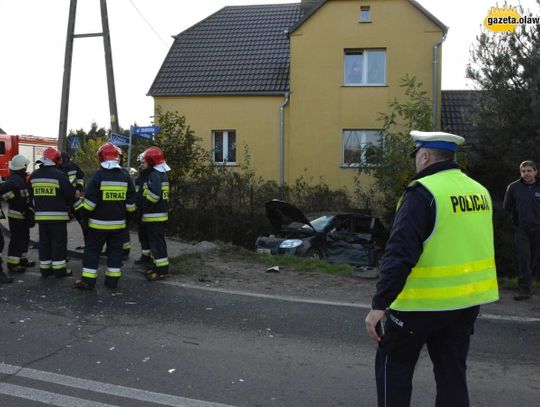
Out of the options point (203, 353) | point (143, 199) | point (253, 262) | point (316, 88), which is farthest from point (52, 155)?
point (316, 88)

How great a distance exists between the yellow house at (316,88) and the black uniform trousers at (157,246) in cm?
1078

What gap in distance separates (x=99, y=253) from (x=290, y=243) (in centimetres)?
421

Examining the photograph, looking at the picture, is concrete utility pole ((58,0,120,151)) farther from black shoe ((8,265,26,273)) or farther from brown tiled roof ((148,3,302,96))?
black shoe ((8,265,26,273))

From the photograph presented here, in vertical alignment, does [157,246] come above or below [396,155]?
below

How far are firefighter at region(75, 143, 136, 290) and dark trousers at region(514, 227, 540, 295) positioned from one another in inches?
204

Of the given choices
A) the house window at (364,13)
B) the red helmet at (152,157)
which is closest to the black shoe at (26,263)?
the red helmet at (152,157)

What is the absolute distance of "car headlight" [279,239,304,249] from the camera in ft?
34.1

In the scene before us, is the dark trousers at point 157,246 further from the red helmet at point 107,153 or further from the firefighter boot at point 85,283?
the red helmet at point 107,153

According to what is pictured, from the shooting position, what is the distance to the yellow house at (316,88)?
63.1ft

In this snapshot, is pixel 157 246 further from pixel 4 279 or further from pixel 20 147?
pixel 20 147

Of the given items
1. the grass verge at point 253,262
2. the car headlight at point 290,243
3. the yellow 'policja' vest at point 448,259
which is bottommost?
the grass verge at point 253,262

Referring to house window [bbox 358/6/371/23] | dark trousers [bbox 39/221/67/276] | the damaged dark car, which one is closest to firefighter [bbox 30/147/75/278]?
dark trousers [bbox 39/221/67/276]

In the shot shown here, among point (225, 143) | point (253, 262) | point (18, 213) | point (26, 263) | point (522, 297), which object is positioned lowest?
point (522, 297)

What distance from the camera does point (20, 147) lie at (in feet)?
82.0
